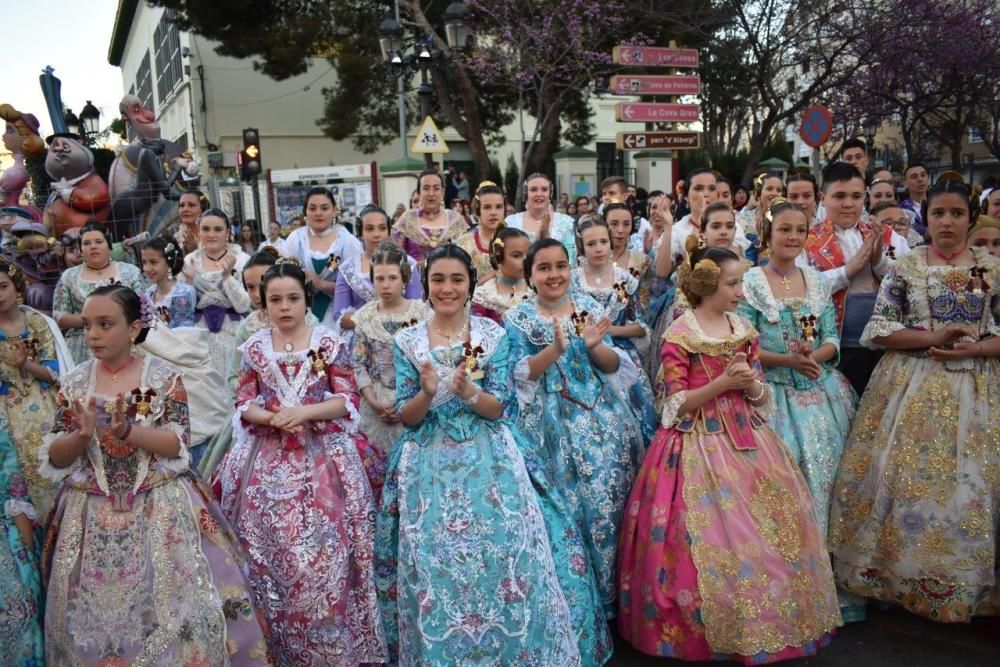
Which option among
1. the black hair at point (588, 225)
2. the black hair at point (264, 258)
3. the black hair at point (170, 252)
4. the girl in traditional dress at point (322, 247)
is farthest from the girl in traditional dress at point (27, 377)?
the black hair at point (588, 225)

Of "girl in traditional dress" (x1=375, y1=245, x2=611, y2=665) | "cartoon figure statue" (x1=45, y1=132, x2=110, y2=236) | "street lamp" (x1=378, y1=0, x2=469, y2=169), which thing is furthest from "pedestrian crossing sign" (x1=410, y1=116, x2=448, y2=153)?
"girl in traditional dress" (x1=375, y1=245, x2=611, y2=665)

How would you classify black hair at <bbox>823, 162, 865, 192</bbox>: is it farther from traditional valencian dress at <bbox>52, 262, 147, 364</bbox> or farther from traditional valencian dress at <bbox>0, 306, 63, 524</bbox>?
traditional valencian dress at <bbox>52, 262, 147, 364</bbox>

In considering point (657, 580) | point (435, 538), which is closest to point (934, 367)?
point (657, 580)

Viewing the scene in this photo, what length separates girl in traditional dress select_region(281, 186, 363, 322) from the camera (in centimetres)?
652

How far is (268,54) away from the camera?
945 inches

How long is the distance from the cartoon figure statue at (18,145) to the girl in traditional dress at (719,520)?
854 centimetres

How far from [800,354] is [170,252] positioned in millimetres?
4440

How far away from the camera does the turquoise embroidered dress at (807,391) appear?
4414 mm

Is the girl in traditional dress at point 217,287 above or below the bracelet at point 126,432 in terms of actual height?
above

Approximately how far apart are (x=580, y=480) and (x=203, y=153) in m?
30.2

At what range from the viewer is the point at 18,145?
40.3 ft

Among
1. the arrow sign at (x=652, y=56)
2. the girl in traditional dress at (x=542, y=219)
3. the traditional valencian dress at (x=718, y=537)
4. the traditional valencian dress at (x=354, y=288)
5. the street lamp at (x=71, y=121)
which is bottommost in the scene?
the traditional valencian dress at (x=718, y=537)

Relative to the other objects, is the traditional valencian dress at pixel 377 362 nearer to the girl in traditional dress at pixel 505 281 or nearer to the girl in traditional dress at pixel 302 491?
the girl in traditional dress at pixel 505 281

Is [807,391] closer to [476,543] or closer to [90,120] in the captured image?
[476,543]
